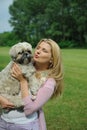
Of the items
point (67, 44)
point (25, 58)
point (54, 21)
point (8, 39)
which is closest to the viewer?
point (25, 58)

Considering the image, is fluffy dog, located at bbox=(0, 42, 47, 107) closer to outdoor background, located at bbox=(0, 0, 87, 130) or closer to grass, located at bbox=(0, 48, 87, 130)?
grass, located at bbox=(0, 48, 87, 130)

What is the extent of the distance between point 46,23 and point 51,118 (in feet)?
224

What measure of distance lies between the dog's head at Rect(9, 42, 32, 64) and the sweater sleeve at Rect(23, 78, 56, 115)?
0.95 ft

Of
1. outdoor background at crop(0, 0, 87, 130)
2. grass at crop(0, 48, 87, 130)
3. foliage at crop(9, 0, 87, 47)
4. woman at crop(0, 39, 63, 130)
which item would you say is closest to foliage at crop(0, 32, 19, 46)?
outdoor background at crop(0, 0, 87, 130)

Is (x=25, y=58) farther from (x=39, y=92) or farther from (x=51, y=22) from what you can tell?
(x=51, y=22)

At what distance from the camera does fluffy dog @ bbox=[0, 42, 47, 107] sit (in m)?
4.08

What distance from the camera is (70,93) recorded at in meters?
12.9

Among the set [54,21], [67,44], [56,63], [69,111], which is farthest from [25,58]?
[54,21]

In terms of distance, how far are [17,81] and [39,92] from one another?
0.75ft

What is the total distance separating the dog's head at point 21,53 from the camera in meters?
4.07

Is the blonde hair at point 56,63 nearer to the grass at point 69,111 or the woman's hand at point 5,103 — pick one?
the woman's hand at point 5,103

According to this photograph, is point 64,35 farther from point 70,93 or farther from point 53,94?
point 53,94

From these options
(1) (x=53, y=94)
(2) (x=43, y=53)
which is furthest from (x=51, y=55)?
(1) (x=53, y=94)

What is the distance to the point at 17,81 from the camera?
162 inches
